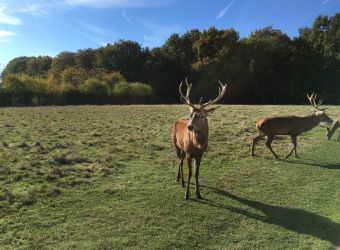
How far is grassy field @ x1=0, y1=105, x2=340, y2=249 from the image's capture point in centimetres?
729

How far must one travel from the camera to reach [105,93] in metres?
46.4

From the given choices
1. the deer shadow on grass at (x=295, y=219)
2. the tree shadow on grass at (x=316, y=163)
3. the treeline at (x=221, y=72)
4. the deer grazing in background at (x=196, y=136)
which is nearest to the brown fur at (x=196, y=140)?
the deer grazing in background at (x=196, y=136)

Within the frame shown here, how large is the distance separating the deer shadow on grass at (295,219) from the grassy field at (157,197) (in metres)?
0.02

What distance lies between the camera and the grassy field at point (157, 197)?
23.9 feet

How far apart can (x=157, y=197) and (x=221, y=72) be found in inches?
1697

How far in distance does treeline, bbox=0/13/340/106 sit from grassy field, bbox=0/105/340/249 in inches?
1269

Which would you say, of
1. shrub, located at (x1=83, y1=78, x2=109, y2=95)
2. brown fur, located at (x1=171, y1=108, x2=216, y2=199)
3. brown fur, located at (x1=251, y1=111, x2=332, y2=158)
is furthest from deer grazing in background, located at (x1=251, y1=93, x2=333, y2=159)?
shrub, located at (x1=83, y1=78, x2=109, y2=95)

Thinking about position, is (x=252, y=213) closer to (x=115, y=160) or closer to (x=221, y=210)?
(x=221, y=210)

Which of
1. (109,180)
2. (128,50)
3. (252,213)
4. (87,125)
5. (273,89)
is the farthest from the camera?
(128,50)

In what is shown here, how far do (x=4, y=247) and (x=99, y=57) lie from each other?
2151 inches

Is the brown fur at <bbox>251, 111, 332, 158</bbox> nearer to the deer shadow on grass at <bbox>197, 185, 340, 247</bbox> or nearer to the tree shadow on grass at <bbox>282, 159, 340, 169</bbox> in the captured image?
the tree shadow on grass at <bbox>282, 159, 340, 169</bbox>

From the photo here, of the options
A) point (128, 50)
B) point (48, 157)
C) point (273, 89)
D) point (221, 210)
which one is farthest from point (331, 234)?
point (128, 50)

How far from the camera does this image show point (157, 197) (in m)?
9.32

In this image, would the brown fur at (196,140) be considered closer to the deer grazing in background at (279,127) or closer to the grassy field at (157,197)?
the grassy field at (157,197)
